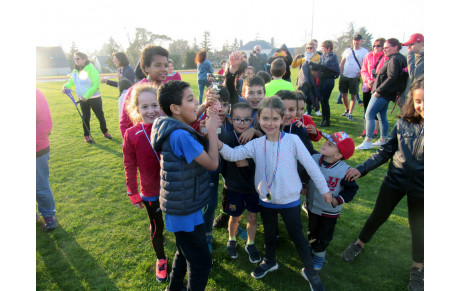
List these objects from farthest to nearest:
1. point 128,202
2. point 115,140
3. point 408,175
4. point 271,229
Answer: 1. point 115,140
2. point 128,202
3. point 271,229
4. point 408,175

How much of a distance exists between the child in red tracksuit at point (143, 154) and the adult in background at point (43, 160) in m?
1.29

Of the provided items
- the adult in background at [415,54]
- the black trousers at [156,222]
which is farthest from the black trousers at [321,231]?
the adult in background at [415,54]

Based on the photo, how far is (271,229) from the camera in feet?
8.07

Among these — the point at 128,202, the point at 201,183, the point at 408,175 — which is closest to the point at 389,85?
the point at 408,175

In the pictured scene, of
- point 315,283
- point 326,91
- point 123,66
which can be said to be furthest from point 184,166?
point 326,91

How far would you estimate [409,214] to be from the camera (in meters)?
2.43

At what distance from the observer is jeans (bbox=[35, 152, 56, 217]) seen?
315cm

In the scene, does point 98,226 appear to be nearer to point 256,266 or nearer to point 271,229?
point 256,266

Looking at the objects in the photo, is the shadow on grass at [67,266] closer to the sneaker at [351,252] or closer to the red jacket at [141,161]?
the red jacket at [141,161]

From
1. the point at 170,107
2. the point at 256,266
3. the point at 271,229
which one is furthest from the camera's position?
the point at 256,266

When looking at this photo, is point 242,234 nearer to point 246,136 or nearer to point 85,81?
point 246,136

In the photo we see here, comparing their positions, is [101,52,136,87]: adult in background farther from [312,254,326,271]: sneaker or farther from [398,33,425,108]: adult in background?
[398,33,425,108]: adult in background

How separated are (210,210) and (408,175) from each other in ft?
6.35
